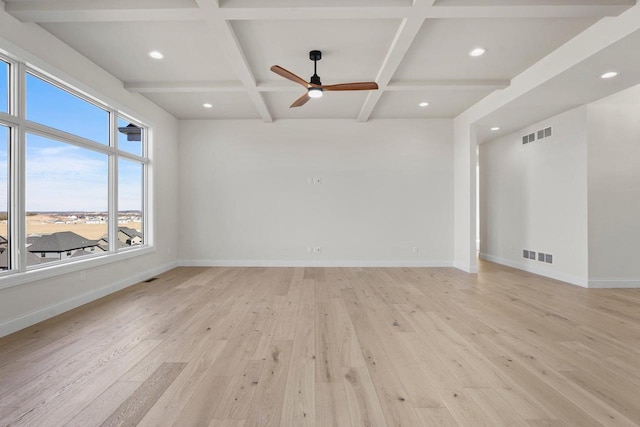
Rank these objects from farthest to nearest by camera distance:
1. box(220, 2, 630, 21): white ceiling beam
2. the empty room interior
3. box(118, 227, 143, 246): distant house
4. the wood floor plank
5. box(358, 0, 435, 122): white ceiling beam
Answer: box(118, 227, 143, 246): distant house
box(358, 0, 435, 122): white ceiling beam
box(220, 2, 630, 21): white ceiling beam
the empty room interior
the wood floor plank

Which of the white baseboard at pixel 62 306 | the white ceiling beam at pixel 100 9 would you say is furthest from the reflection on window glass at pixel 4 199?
the white ceiling beam at pixel 100 9

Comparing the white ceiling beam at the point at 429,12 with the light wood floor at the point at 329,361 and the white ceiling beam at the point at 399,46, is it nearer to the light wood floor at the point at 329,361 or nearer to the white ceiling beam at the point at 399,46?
the white ceiling beam at the point at 399,46

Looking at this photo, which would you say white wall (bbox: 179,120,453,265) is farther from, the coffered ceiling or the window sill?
the window sill

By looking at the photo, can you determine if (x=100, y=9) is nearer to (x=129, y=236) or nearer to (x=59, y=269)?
(x=59, y=269)

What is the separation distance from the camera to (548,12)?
267cm

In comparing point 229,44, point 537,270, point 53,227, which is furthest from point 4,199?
point 537,270

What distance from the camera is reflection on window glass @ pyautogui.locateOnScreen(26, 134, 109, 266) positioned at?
10.0ft

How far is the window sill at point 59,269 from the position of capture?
269 centimetres

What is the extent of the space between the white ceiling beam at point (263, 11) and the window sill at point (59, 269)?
2.40 m

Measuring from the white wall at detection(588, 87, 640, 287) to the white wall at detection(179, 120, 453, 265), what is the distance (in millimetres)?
2150

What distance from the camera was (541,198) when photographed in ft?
17.0

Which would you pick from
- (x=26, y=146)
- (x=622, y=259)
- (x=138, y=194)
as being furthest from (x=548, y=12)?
(x=138, y=194)

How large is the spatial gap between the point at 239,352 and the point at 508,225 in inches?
231

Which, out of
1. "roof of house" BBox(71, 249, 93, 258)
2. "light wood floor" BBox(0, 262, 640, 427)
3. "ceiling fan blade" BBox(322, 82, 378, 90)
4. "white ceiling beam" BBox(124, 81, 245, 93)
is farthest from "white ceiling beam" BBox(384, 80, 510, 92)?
"roof of house" BBox(71, 249, 93, 258)
